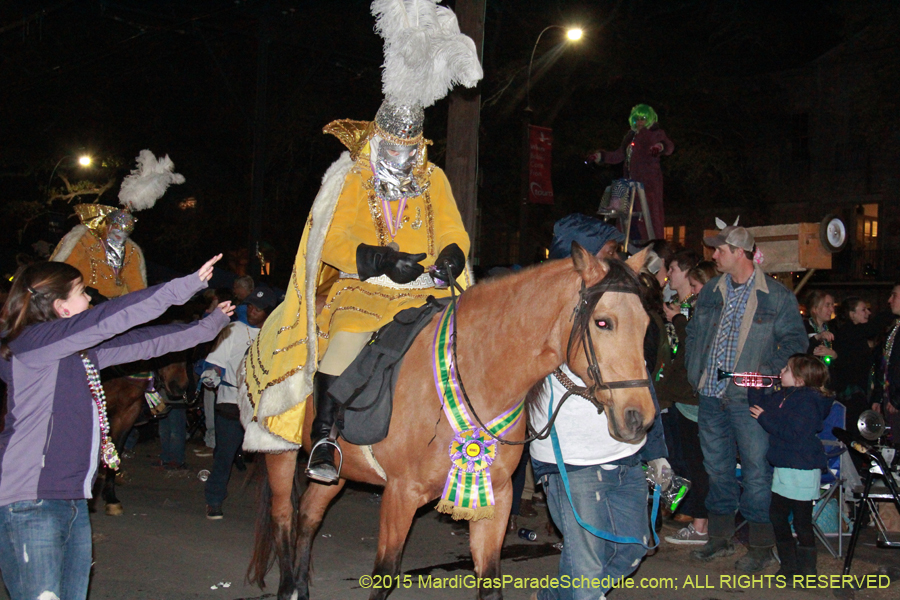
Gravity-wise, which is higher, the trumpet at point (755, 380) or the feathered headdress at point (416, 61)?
the feathered headdress at point (416, 61)

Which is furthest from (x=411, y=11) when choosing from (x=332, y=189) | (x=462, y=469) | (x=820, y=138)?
(x=820, y=138)

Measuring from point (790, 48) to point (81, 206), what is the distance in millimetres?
27780

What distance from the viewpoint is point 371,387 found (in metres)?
4.22

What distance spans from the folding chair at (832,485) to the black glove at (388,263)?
3.96m

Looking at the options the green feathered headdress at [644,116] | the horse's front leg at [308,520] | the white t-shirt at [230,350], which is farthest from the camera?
the white t-shirt at [230,350]

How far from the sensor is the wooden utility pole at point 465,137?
8.16m

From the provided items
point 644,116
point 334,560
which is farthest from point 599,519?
point 644,116

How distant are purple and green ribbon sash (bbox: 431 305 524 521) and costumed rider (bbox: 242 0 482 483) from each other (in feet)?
2.11

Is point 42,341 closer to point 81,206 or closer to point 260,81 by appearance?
point 81,206

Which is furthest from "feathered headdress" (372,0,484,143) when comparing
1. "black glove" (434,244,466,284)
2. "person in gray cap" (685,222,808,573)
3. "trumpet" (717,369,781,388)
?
"trumpet" (717,369,781,388)

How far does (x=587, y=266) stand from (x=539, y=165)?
12.5 m

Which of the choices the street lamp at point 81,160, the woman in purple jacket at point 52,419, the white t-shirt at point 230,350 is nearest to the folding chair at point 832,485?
the woman in purple jacket at point 52,419

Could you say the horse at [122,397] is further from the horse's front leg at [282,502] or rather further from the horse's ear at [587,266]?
the horse's ear at [587,266]

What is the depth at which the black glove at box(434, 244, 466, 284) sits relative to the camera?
4.45 m
